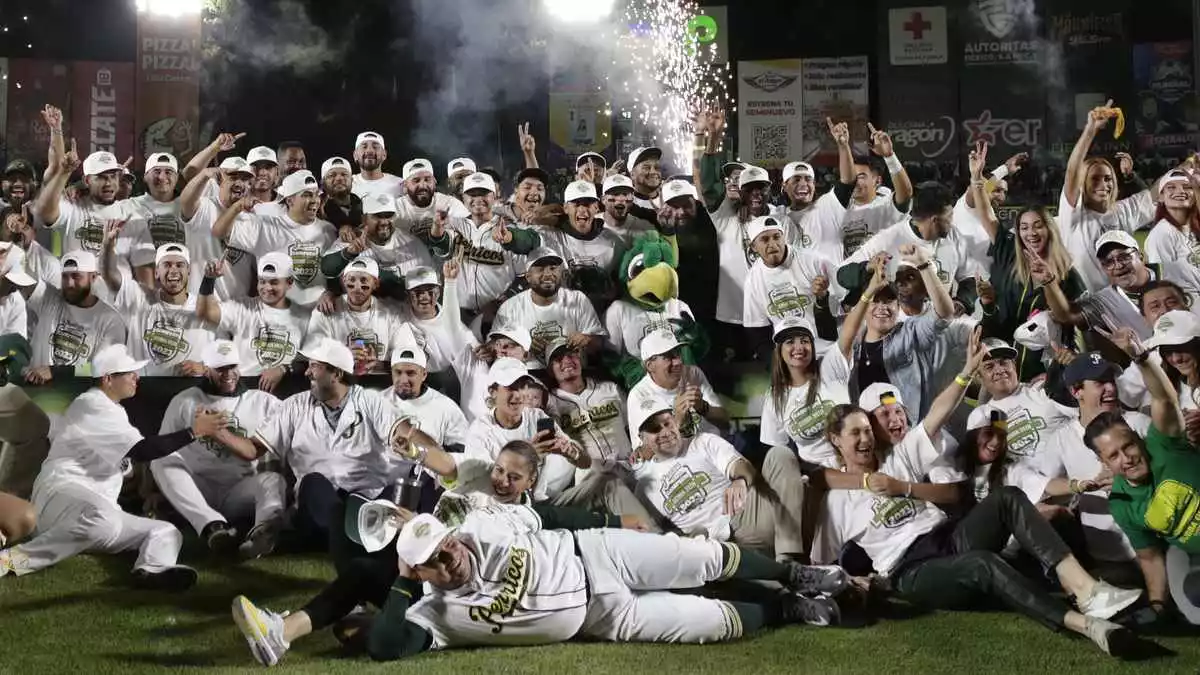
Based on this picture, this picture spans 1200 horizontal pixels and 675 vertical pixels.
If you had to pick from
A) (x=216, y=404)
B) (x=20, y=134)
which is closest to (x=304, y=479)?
(x=216, y=404)

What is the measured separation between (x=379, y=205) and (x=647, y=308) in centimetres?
170

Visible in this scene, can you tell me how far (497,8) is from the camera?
9.73 metres

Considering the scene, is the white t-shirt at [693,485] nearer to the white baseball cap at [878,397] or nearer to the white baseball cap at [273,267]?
the white baseball cap at [878,397]

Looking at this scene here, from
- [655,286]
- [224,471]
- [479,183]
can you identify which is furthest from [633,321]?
[224,471]

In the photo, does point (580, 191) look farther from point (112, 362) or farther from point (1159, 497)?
point (1159, 497)

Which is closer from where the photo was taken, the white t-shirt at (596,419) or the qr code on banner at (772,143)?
the white t-shirt at (596,419)

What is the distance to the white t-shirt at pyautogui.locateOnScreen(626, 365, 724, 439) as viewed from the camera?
6.06 metres

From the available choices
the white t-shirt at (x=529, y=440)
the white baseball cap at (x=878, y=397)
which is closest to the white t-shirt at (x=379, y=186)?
the white t-shirt at (x=529, y=440)

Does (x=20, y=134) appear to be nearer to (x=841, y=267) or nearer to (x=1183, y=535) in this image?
(x=841, y=267)

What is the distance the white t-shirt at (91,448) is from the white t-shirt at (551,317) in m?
2.03

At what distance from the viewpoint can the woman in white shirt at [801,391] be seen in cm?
618

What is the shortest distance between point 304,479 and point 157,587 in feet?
2.88

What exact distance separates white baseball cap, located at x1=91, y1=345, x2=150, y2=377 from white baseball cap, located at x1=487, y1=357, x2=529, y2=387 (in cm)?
184

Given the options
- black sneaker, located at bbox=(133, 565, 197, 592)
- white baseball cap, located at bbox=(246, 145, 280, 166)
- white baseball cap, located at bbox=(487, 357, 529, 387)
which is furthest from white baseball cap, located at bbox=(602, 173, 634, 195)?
black sneaker, located at bbox=(133, 565, 197, 592)
